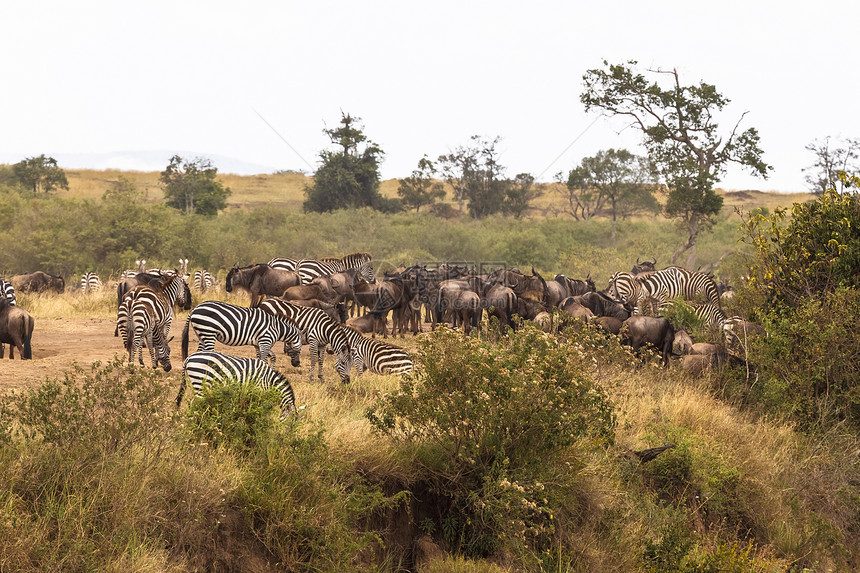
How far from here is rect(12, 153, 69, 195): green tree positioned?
55.1 meters

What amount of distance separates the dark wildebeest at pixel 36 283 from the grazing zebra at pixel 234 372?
15721 millimetres

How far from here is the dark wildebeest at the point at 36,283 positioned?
2156cm

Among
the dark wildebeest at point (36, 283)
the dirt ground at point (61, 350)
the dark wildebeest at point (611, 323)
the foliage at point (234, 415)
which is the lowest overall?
the dirt ground at point (61, 350)

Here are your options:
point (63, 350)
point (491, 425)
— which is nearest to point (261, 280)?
point (63, 350)

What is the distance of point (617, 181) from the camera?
5819 centimetres

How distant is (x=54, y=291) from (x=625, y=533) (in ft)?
64.2

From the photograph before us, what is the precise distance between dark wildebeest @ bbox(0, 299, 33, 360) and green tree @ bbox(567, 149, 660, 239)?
49.5 metres

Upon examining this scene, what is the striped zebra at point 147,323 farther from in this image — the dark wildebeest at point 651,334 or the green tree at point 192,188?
the green tree at point 192,188

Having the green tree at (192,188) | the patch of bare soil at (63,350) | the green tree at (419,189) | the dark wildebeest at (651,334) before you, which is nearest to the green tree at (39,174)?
the green tree at (192,188)

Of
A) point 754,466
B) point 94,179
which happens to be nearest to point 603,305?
point 754,466

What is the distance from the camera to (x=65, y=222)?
98.2 ft

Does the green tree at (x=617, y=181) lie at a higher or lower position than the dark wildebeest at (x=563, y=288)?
higher

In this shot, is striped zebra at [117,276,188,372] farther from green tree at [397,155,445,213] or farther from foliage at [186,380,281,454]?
green tree at [397,155,445,213]

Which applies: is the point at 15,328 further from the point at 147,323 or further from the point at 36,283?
the point at 36,283
